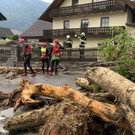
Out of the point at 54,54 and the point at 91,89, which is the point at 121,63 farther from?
the point at 54,54

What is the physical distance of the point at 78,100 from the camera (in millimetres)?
3959

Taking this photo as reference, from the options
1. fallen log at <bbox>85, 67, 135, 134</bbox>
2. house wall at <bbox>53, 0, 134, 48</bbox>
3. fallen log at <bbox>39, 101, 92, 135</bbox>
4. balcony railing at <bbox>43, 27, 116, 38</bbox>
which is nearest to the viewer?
fallen log at <bbox>39, 101, 92, 135</bbox>

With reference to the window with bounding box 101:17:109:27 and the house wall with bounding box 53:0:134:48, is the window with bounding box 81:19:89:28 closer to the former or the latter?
the house wall with bounding box 53:0:134:48

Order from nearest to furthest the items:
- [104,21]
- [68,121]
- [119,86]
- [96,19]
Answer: [68,121]
[119,86]
[104,21]
[96,19]

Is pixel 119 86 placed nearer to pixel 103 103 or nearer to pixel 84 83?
pixel 103 103

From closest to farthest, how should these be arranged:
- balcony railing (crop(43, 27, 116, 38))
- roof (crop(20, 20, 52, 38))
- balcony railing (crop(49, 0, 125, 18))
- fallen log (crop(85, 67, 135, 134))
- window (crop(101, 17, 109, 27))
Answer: fallen log (crop(85, 67, 135, 134)) → balcony railing (crop(49, 0, 125, 18)) → balcony railing (crop(43, 27, 116, 38)) → window (crop(101, 17, 109, 27)) → roof (crop(20, 20, 52, 38))

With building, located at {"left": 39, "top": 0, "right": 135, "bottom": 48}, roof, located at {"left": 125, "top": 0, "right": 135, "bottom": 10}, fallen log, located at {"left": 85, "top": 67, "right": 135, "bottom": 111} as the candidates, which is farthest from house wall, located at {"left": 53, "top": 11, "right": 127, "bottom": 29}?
fallen log, located at {"left": 85, "top": 67, "right": 135, "bottom": 111}

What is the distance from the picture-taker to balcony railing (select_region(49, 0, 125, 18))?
62.2 ft

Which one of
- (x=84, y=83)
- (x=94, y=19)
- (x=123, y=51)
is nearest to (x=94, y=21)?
(x=94, y=19)

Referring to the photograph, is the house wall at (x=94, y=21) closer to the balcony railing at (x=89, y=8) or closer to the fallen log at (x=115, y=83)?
the balcony railing at (x=89, y=8)

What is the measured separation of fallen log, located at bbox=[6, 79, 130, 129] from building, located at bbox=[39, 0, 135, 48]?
14.8m

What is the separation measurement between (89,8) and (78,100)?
19386 mm

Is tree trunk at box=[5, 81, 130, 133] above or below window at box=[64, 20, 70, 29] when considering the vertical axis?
below

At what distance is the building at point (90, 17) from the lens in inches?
762
